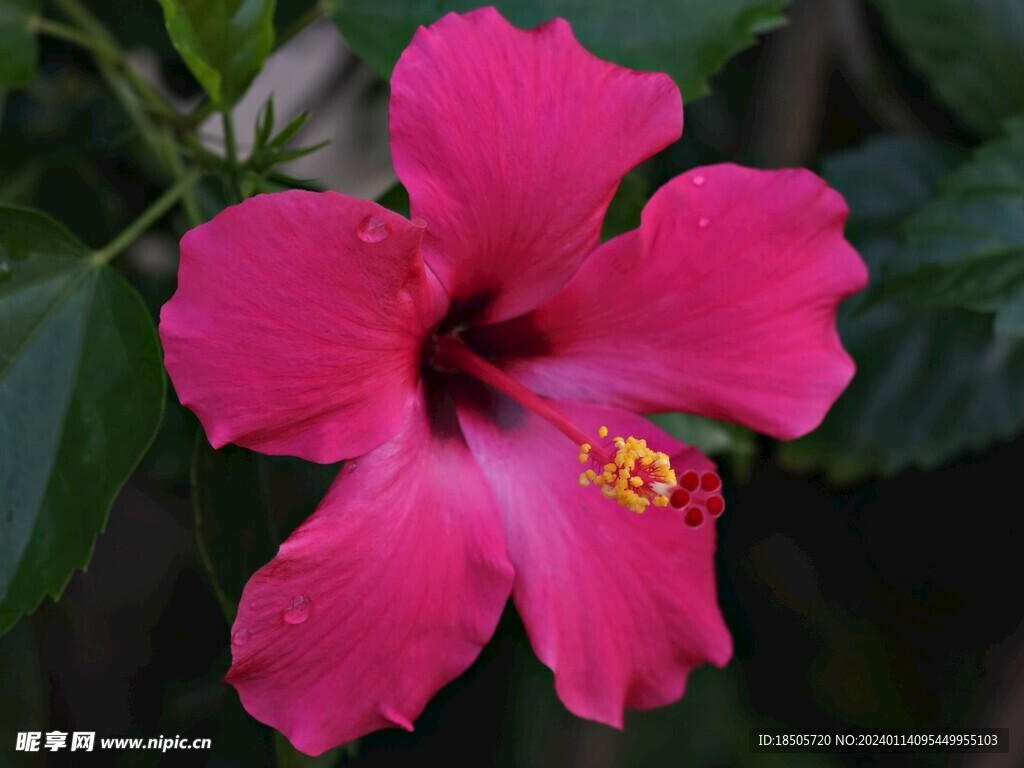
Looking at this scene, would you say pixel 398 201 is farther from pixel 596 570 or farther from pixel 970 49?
pixel 970 49

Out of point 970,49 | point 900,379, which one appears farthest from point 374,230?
point 970,49

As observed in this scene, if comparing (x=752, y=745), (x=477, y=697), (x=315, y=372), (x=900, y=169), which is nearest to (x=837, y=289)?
(x=315, y=372)

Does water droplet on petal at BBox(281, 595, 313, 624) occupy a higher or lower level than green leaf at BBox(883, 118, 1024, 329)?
higher

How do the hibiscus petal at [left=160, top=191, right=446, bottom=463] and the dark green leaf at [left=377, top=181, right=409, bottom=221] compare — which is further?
the dark green leaf at [left=377, top=181, right=409, bottom=221]

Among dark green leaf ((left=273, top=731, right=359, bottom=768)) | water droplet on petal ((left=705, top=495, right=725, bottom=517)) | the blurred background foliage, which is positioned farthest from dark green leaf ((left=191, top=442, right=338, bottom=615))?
water droplet on petal ((left=705, top=495, right=725, bottom=517))

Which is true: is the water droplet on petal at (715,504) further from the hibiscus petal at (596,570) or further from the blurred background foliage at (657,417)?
the blurred background foliage at (657,417)

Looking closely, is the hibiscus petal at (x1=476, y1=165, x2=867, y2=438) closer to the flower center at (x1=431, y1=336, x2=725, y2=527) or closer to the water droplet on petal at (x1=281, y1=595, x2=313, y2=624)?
the flower center at (x1=431, y1=336, x2=725, y2=527)
